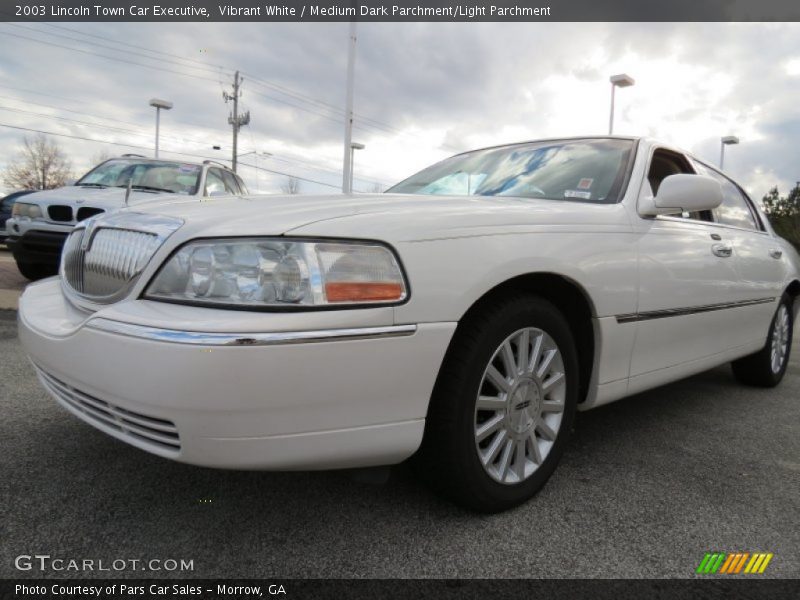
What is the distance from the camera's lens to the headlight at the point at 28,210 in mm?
6215

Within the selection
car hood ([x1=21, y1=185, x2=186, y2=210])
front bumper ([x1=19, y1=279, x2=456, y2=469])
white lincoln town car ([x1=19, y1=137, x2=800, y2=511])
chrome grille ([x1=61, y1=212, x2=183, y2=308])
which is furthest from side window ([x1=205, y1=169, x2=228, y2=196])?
front bumper ([x1=19, y1=279, x2=456, y2=469])

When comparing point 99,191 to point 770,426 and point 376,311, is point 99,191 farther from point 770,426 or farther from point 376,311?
point 770,426

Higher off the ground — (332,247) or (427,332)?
(332,247)

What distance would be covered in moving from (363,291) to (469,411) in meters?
0.54

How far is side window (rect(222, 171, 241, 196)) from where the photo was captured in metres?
7.53

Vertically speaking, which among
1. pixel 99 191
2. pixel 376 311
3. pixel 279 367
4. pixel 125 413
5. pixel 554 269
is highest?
pixel 99 191

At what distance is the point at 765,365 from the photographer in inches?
161

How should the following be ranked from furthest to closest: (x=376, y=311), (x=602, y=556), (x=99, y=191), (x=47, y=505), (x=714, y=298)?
(x=99, y=191)
(x=714, y=298)
(x=47, y=505)
(x=602, y=556)
(x=376, y=311)

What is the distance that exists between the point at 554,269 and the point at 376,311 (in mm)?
782

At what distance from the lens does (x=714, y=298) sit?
3002mm

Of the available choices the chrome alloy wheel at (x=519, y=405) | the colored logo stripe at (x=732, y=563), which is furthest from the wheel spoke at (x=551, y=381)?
the colored logo stripe at (x=732, y=563)

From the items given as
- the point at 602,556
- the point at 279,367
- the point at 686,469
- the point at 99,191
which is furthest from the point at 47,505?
the point at 99,191

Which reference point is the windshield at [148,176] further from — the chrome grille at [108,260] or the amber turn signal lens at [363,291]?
the amber turn signal lens at [363,291]

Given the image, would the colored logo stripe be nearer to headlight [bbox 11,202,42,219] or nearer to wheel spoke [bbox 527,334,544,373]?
wheel spoke [bbox 527,334,544,373]
